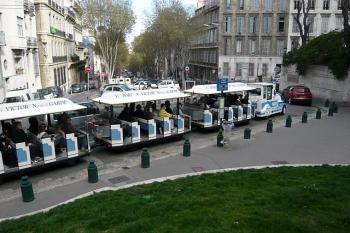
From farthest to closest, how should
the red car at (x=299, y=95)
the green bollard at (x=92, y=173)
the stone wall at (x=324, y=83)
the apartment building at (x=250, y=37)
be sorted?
the apartment building at (x=250, y=37), the stone wall at (x=324, y=83), the red car at (x=299, y=95), the green bollard at (x=92, y=173)

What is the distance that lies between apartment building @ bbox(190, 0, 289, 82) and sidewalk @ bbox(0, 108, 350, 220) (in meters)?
36.0

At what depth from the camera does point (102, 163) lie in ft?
40.3

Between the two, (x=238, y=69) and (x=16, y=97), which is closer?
(x=16, y=97)

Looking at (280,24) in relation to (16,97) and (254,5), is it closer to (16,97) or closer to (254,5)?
(254,5)

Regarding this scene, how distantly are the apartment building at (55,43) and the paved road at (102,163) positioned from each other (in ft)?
103

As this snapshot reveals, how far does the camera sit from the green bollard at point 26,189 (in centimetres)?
892

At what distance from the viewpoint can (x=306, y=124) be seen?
19.1 metres

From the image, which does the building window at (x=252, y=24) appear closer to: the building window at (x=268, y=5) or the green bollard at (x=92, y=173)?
the building window at (x=268, y=5)

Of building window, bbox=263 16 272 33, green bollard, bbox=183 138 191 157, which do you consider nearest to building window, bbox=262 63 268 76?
building window, bbox=263 16 272 33

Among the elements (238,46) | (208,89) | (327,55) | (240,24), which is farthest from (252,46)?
(208,89)

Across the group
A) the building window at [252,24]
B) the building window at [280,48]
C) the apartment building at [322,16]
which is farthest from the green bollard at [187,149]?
the building window at [280,48]

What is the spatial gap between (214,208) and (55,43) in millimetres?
43981

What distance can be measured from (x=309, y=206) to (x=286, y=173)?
9.09ft

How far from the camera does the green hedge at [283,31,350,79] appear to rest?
2731 cm
